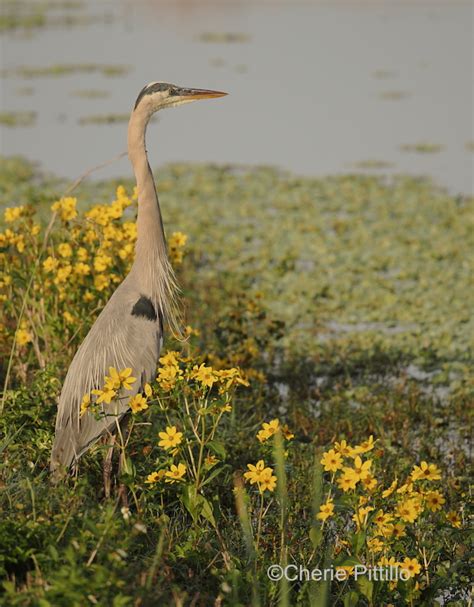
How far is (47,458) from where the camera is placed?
495cm

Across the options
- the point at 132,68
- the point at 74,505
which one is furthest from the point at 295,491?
the point at 132,68

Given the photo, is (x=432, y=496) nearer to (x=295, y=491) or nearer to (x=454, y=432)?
(x=295, y=491)

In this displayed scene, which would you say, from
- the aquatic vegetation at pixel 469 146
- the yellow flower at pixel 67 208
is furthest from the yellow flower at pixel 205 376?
the aquatic vegetation at pixel 469 146

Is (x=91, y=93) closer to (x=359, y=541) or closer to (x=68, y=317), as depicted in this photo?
(x=68, y=317)

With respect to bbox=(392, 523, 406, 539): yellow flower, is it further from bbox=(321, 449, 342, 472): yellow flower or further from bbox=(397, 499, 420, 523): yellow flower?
bbox=(321, 449, 342, 472): yellow flower

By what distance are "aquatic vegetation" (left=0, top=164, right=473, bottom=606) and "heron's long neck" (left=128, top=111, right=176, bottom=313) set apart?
39 centimetres

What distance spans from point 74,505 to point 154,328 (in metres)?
1.34

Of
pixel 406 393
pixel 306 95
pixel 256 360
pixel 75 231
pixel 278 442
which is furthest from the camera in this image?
pixel 306 95

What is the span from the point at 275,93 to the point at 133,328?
17.1 m

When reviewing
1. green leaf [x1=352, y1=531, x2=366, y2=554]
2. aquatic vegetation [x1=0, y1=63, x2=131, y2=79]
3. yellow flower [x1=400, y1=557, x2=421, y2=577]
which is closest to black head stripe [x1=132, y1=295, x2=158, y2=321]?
green leaf [x1=352, y1=531, x2=366, y2=554]

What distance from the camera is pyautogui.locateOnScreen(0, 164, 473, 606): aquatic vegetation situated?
379 centimetres

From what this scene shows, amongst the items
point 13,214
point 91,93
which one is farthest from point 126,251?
point 91,93

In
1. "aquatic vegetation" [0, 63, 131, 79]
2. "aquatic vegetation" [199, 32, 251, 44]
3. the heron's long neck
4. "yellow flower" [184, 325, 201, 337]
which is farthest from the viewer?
"aquatic vegetation" [199, 32, 251, 44]

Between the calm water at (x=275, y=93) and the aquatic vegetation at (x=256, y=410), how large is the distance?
3916 mm
